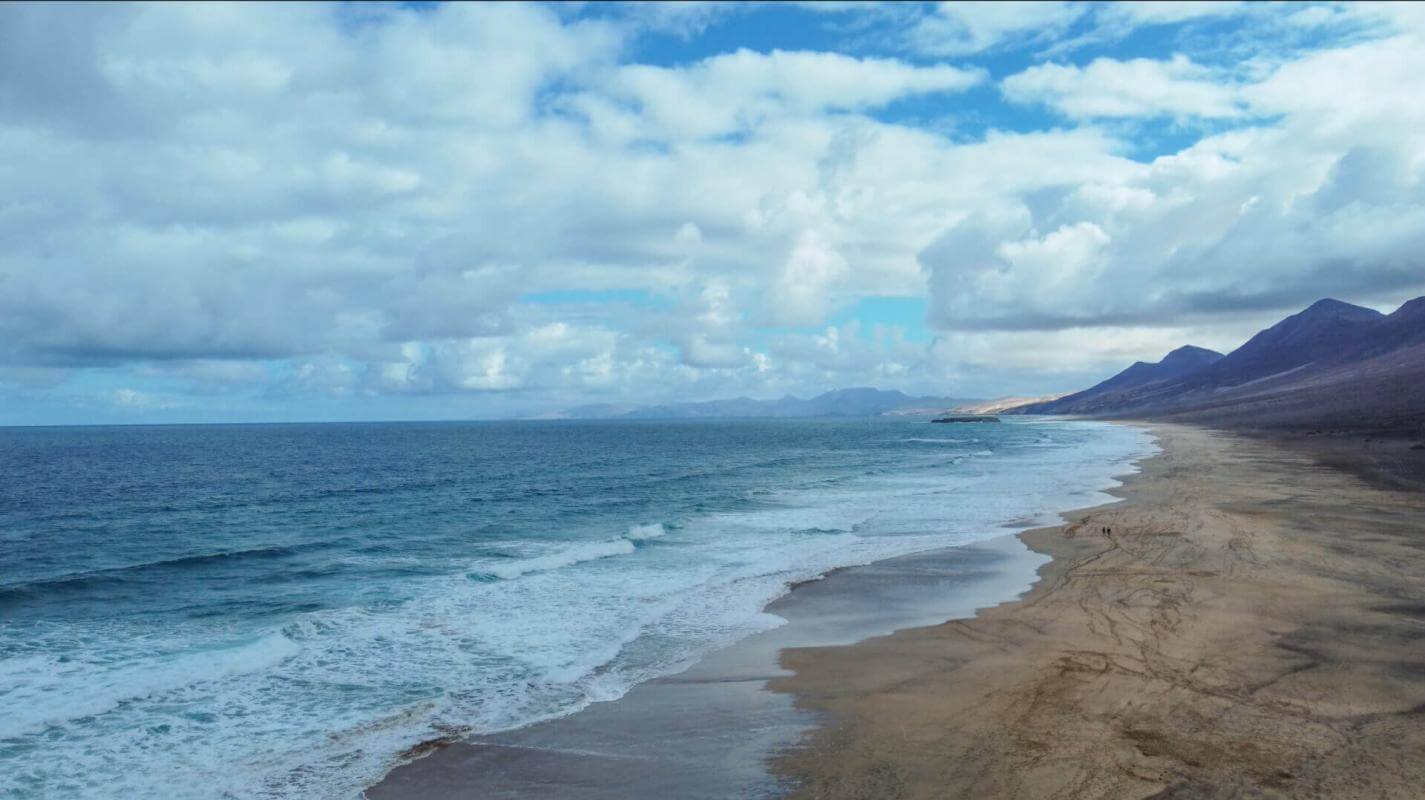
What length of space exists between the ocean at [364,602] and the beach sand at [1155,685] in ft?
15.0

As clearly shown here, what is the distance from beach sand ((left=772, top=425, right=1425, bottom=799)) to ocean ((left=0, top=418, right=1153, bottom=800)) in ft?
15.0

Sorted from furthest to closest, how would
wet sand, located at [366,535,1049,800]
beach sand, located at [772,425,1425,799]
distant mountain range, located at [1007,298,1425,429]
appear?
1. distant mountain range, located at [1007,298,1425,429]
2. wet sand, located at [366,535,1049,800]
3. beach sand, located at [772,425,1425,799]

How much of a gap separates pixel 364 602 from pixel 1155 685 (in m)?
19.2

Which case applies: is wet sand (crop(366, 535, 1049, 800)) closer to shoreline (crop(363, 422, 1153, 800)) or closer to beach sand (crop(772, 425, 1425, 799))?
shoreline (crop(363, 422, 1153, 800))

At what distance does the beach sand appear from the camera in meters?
10.7

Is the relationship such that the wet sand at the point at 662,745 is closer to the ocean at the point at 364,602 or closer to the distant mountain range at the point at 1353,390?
the ocean at the point at 364,602

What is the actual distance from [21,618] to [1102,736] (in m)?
25.5

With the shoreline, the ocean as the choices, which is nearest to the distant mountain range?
the ocean

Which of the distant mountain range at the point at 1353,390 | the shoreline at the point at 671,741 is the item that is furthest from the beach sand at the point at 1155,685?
the distant mountain range at the point at 1353,390

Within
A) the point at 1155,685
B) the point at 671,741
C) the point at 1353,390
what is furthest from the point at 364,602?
the point at 1353,390

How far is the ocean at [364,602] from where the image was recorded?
1317cm

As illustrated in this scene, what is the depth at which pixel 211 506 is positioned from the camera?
46531 mm

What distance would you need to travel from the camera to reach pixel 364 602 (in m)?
22.7

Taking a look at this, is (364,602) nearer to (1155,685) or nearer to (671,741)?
(671,741)
